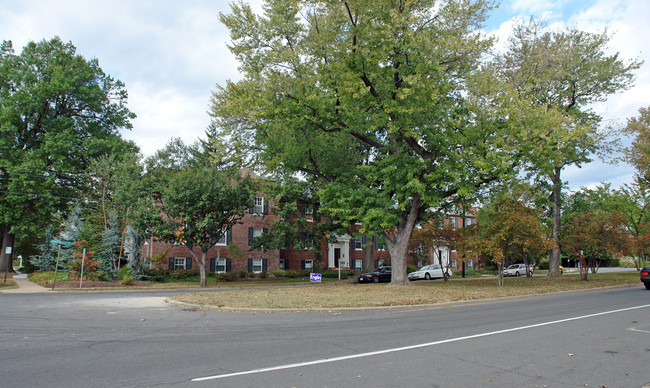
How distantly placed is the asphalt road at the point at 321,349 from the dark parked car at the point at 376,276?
20.9 metres

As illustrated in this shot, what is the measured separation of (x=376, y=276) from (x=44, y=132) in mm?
30026

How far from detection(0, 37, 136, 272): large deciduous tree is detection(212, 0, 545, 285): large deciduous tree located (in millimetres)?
17452

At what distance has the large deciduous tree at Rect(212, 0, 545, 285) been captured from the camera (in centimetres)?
1803

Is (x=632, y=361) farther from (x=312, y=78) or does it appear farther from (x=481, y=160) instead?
(x=312, y=78)

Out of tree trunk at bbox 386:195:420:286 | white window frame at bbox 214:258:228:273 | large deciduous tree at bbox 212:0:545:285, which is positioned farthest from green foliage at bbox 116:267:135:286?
tree trunk at bbox 386:195:420:286

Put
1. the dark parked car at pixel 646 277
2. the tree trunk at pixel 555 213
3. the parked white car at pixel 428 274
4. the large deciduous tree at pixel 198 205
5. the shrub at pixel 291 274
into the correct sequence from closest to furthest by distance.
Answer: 1. the dark parked car at pixel 646 277
2. the large deciduous tree at pixel 198 205
3. the tree trunk at pixel 555 213
4. the parked white car at pixel 428 274
5. the shrub at pixel 291 274

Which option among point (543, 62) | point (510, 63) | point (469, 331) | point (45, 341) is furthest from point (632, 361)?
point (510, 63)

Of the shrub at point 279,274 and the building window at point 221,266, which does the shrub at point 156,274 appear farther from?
the shrub at point 279,274

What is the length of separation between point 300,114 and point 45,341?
14.3 meters

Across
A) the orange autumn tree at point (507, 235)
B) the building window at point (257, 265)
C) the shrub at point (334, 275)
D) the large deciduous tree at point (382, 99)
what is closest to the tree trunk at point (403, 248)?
the large deciduous tree at point (382, 99)

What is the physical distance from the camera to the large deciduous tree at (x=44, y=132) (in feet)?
104

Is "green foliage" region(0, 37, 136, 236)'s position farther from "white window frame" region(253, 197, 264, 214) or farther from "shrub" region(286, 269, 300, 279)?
"shrub" region(286, 269, 300, 279)

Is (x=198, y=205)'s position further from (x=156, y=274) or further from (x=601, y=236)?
(x=601, y=236)

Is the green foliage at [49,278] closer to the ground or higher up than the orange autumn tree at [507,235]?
closer to the ground
